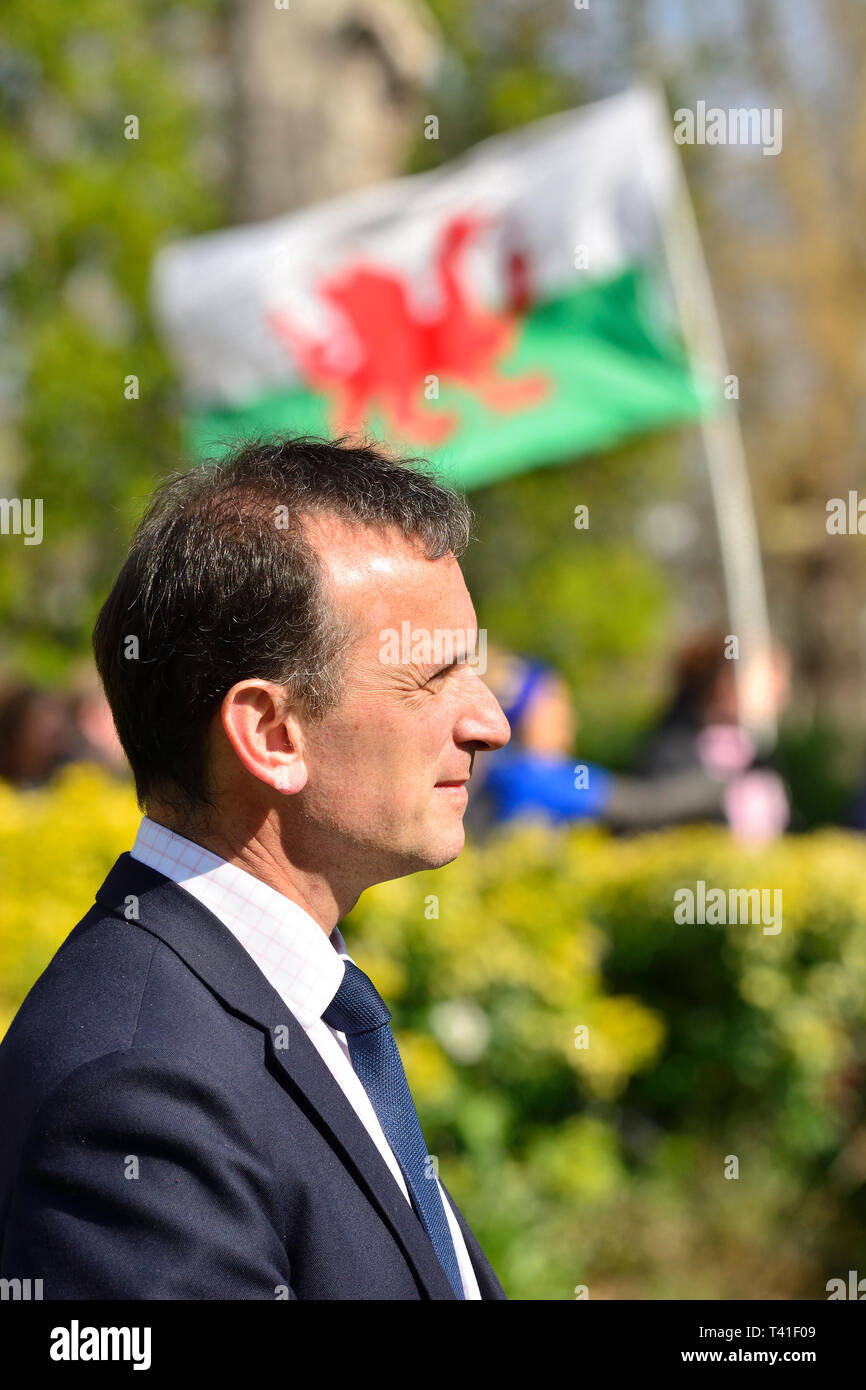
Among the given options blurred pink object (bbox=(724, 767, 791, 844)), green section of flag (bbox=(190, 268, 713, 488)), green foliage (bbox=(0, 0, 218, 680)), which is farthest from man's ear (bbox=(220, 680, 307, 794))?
green foliage (bbox=(0, 0, 218, 680))

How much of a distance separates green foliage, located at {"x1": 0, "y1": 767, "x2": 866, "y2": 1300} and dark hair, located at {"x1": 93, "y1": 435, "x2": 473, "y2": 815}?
2474 millimetres

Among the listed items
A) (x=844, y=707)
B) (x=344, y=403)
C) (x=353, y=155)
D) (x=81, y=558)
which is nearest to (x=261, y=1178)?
(x=344, y=403)

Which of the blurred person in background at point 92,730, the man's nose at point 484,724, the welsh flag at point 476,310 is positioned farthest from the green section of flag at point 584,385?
the man's nose at point 484,724

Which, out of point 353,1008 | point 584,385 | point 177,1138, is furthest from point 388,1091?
point 584,385

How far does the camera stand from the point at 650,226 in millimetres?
6480

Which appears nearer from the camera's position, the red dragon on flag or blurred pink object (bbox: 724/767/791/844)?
blurred pink object (bbox: 724/767/791/844)

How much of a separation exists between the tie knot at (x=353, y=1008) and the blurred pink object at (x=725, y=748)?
4271mm

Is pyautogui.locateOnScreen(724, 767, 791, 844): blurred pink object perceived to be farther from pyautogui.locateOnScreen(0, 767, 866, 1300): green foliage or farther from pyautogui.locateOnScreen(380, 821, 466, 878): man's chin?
pyautogui.locateOnScreen(380, 821, 466, 878): man's chin

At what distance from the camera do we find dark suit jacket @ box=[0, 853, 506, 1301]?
124 cm

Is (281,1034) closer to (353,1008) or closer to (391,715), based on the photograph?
(353,1008)

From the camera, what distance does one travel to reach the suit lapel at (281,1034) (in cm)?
142

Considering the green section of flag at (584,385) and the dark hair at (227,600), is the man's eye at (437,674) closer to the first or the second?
the dark hair at (227,600)

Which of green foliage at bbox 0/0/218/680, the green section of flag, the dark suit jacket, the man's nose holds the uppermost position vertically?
green foliage at bbox 0/0/218/680
